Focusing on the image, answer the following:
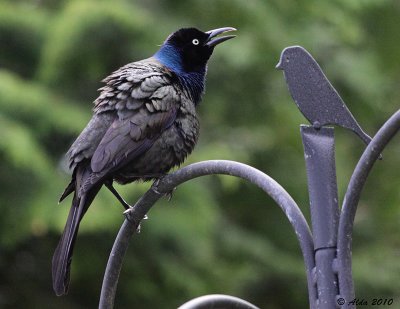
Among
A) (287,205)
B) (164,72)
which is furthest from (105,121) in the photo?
(287,205)

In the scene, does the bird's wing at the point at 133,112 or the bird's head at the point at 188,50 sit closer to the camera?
the bird's wing at the point at 133,112

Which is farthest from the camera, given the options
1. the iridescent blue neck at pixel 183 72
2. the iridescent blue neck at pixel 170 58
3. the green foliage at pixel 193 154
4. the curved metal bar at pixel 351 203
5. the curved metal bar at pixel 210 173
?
the green foliage at pixel 193 154

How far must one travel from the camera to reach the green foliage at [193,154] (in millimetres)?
6477

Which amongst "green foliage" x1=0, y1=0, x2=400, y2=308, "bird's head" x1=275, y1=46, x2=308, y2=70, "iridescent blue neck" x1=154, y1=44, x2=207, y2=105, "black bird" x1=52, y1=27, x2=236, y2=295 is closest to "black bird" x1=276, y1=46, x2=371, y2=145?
"bird's head" x1=275, y1=46, x2=308, y2=70

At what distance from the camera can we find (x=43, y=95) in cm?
676

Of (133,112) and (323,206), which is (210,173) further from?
(133,112)

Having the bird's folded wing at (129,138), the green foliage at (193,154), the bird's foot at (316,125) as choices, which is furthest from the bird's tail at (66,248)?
the green foliage at (193,154)

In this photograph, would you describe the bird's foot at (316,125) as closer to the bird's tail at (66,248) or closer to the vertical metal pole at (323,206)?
the vertical metal pole at (323,206)

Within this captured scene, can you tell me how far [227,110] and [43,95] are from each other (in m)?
2.03

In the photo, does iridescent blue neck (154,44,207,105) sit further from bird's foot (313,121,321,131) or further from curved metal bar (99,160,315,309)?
bird's foot (313,121,321,131)

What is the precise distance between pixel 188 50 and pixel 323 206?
98.8 inches

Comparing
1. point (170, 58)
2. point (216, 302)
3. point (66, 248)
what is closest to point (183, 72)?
point (170, 58)

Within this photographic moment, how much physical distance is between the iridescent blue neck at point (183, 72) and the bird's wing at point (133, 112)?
0.76ft

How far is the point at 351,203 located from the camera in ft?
7.65
